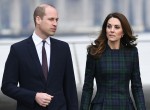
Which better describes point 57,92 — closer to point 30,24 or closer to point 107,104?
point 107,104

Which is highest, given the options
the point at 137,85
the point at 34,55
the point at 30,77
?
the point at 34,55

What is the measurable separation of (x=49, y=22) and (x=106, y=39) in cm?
35

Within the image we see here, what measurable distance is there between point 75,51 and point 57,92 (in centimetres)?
128

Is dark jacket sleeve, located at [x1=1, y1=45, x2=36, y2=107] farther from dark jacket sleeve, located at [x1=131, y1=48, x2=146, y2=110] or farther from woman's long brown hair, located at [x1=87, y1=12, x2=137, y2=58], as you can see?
dark jacket sleeve, located at [x1=131, y1=48, x2=146, y2=110]

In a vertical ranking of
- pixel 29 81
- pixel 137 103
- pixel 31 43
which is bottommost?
pixel 137 103

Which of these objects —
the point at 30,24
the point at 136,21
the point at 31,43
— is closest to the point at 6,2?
the point at 30,24

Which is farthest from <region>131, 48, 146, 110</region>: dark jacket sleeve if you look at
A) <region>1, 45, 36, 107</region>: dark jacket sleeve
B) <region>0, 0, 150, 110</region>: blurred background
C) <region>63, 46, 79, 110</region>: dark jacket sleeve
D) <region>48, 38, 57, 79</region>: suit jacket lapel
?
<region>0, 0, 150, 110</region>: blurred background

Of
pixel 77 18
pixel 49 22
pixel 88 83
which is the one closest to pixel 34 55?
pixel 49 22

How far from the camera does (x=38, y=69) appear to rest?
2.69 meters

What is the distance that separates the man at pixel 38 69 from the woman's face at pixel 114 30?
280 millimetres

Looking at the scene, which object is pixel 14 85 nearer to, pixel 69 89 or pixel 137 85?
pixel 69 89

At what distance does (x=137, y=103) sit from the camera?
2.87m

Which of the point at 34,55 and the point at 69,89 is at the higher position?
the point at 34,55

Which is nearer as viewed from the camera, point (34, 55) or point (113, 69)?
point (34, 55)
